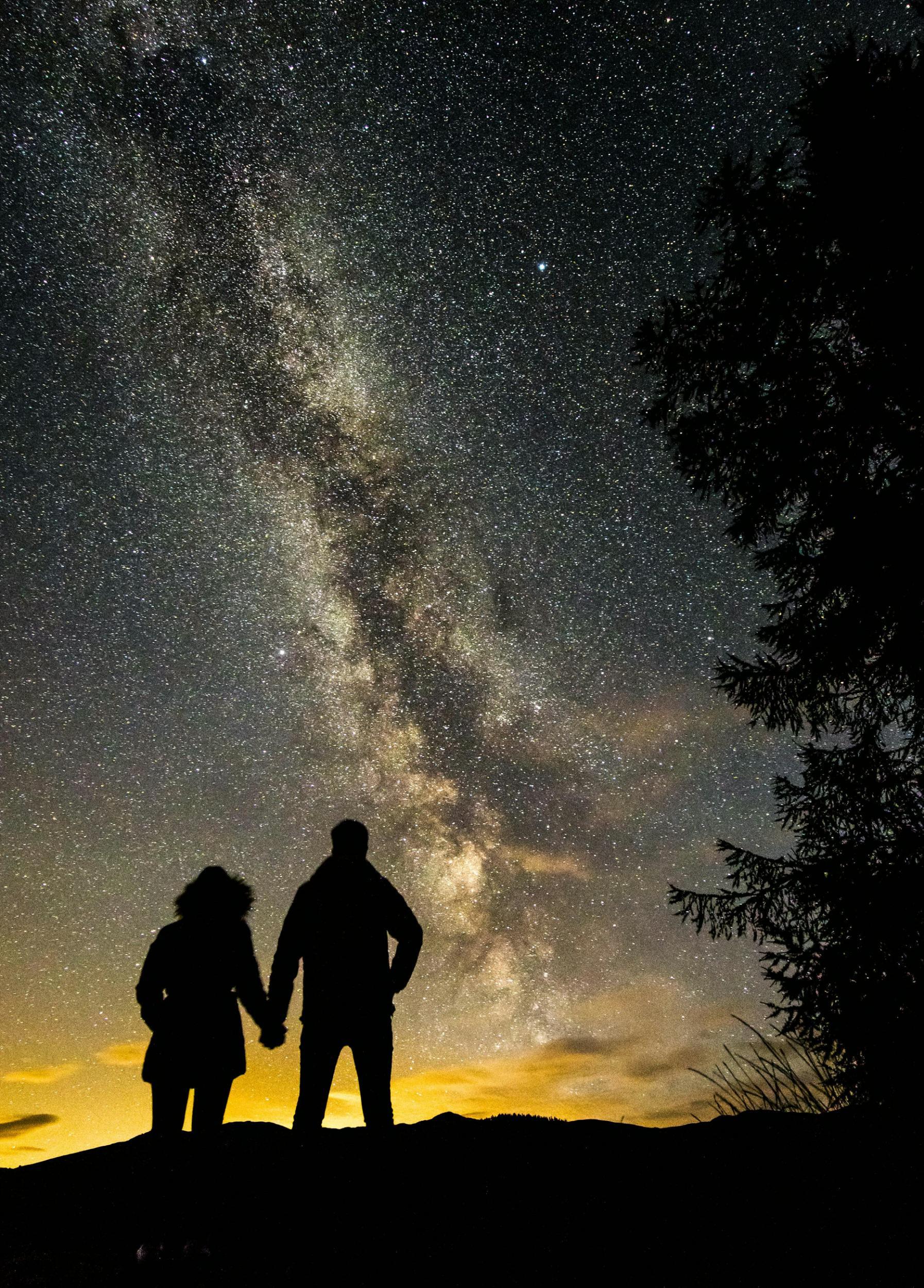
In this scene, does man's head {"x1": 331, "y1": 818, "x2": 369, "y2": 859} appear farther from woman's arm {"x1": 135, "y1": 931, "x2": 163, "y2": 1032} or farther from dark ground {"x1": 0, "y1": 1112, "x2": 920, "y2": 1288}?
dark ground {"x1": 0, "y1": 1112, "x2": 920, "y2": 1288}

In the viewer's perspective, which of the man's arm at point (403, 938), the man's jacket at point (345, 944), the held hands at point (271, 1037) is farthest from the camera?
the man's arm at point (403, 938)

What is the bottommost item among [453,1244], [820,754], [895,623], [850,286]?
[453,1244]

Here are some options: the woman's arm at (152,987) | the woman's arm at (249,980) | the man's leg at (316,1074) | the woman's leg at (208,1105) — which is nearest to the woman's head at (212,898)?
the woman's arm at (249,980)

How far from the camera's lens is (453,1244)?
3.32 m

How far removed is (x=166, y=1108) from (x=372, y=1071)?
1227 millimetres

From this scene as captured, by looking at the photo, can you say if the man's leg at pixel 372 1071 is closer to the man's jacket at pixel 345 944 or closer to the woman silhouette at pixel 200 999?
the man's jacket at pixel 345 944

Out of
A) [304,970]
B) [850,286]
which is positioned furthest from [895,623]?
[304,970]

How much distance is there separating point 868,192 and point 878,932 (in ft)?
21.2

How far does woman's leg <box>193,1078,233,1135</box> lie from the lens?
3605 mm

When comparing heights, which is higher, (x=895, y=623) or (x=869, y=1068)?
(x=895, y=623)

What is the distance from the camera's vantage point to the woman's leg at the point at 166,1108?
3.52 m

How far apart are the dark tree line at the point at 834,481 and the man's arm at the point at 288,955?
13.6 feet

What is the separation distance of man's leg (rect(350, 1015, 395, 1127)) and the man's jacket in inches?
3.9

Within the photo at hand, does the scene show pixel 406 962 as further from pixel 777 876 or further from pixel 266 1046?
pixel 777 876
